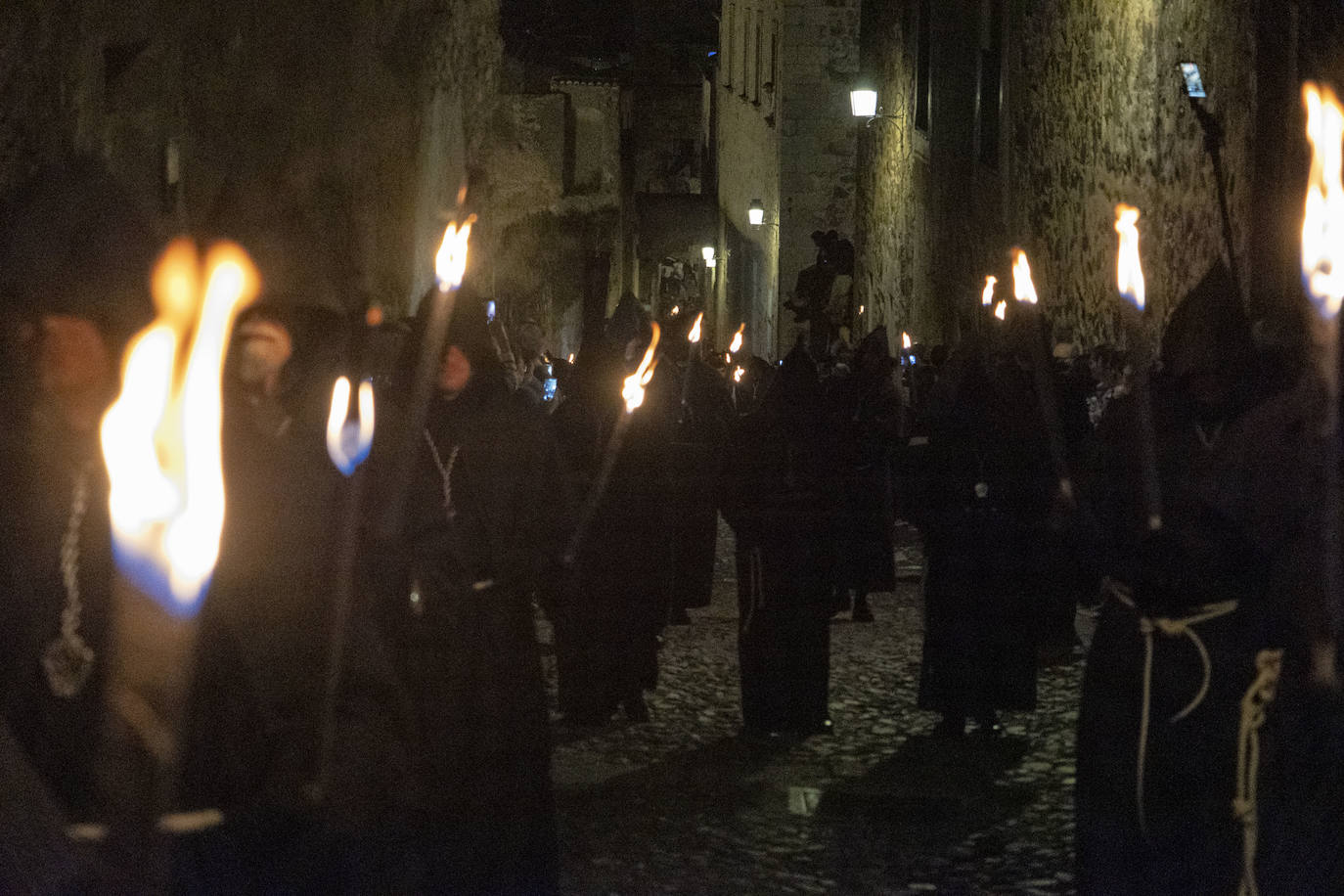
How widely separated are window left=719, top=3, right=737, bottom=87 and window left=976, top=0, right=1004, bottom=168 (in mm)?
23014

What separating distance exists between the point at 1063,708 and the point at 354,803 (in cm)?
608

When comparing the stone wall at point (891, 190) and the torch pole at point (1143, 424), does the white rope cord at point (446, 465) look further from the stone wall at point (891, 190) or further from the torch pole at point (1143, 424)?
the stone wall at point (891, 190)

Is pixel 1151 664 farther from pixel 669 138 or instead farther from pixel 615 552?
pixel 669 138

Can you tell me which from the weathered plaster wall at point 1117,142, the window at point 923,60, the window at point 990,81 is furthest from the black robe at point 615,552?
the window at point 923,60

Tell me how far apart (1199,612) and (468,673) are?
2.01m

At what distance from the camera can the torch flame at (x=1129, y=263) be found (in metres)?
4.52

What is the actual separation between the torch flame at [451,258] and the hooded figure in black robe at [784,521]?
Answer: 138 inches

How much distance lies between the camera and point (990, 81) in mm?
21297

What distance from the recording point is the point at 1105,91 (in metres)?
15.6

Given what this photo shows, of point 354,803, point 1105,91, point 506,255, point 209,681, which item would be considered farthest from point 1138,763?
point 506,255

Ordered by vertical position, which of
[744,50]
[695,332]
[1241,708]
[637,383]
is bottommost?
[1241,708]

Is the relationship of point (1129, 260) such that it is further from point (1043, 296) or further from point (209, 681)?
point (1043, 296)

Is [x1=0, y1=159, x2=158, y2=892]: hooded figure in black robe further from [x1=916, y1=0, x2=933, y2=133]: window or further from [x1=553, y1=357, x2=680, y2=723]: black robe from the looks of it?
[x1=916, y1=0, x2=933, y2=133]: window

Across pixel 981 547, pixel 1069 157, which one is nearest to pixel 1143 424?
pixel 981 547
